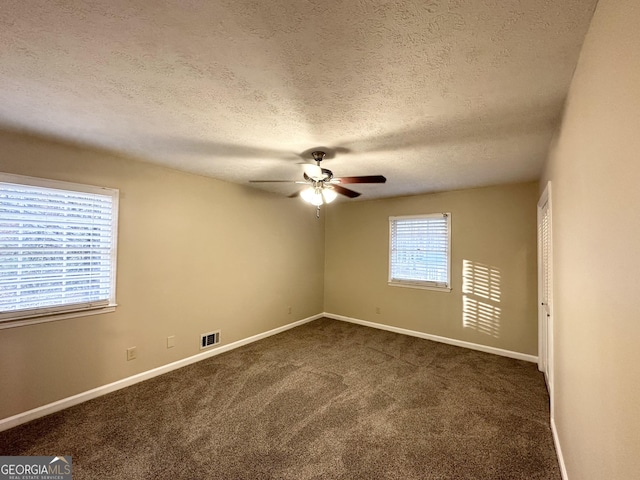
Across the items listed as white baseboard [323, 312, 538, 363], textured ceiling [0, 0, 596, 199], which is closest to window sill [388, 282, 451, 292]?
white baseboard [323, 312, 538, 363]

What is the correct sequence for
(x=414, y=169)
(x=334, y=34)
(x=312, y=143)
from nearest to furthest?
(x=334, y=34) → (x=312, y=143) → (x=414, y=169)

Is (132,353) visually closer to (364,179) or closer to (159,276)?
(159,276)

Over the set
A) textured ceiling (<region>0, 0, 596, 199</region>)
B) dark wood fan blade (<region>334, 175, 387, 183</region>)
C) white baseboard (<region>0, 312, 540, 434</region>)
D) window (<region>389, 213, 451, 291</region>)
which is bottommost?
white baseboard (<region>0, 312, 540, 434</region>)

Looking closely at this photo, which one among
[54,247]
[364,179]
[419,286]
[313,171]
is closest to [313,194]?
[313,171]

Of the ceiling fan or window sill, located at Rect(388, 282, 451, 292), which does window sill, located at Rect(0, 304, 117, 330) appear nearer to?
the ceiling fan

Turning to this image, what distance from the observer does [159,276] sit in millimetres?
3062

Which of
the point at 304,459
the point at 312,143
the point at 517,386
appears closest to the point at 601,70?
the point at 312,143

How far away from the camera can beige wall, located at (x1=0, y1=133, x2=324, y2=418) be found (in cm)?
227

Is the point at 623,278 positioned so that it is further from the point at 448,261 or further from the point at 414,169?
the point at 448,261

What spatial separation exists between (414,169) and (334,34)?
2.16m

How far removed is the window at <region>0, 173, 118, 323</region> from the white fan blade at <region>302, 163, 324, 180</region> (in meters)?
1.96

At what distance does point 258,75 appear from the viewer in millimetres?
1429

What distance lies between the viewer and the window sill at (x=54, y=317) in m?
2.16

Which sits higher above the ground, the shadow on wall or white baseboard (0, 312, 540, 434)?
the shadow on wall
